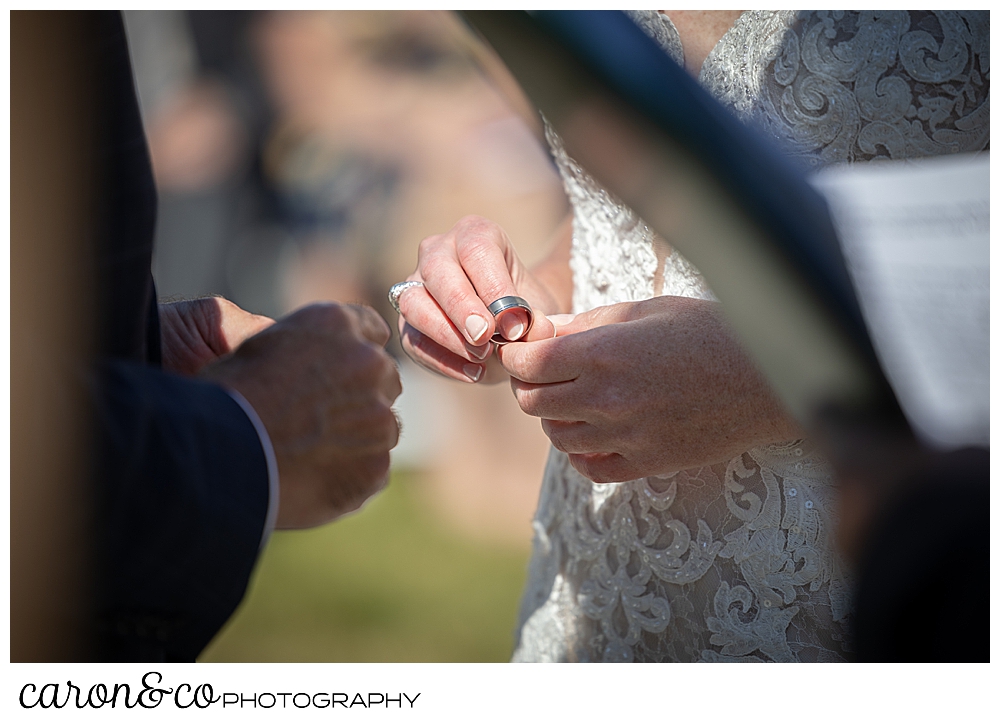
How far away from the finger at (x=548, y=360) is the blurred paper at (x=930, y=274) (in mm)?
207

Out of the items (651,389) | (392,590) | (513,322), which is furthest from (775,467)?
(392,590)

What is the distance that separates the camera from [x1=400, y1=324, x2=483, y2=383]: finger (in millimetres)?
636

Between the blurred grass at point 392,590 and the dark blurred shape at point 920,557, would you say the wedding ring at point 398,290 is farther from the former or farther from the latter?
the blurred grass at point 392,590

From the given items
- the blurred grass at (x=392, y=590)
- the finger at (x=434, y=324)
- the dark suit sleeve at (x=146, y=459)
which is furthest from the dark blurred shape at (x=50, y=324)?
the blurred grass at (x=392, y=590)

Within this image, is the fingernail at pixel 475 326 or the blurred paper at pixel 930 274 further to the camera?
the fingernail at pixel 475 326

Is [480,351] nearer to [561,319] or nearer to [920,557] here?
[561,319]

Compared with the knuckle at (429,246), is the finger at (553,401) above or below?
below

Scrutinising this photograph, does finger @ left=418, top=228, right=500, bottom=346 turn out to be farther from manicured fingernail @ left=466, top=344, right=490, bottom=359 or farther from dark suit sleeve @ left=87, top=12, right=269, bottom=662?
dark suit sleeve @ left=87, top=12, right=269, bottom=662

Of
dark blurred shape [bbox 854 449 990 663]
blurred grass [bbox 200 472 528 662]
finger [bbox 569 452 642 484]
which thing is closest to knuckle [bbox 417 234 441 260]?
finger [bbox 569 452 642 484]

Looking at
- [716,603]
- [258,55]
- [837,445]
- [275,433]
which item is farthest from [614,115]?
[258,55]

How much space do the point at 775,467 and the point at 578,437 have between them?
0.58ft

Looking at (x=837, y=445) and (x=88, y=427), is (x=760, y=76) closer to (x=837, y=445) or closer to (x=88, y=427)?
(x=837, y=445)

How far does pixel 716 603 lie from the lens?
0.60 meters

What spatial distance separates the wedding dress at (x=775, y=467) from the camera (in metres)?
0.55
